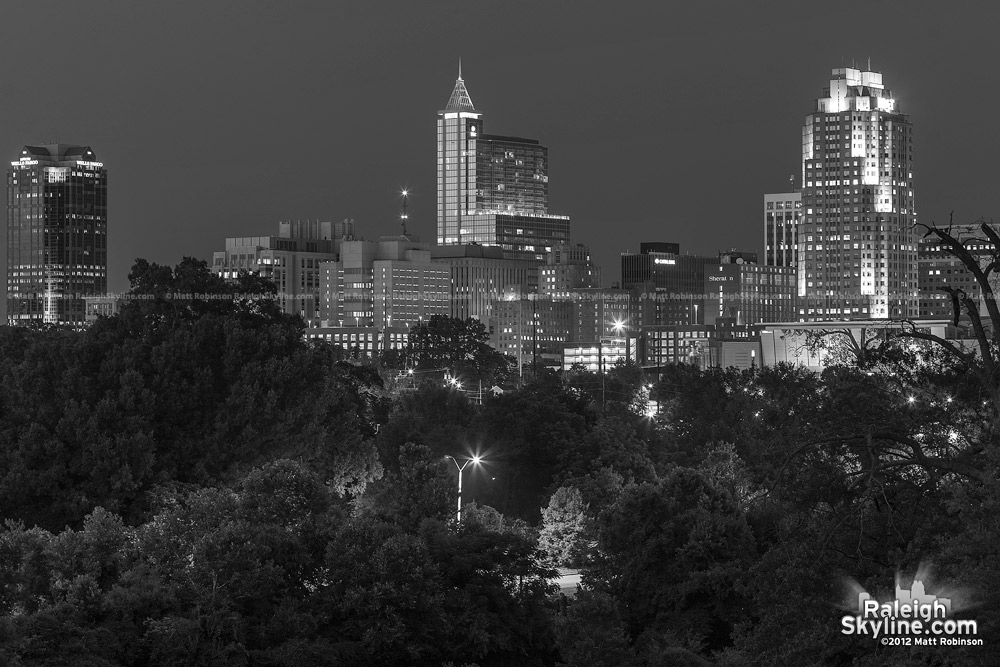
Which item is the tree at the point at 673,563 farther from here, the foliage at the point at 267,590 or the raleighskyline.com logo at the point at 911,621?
the raleighskyline.com logo at the point at 911,621

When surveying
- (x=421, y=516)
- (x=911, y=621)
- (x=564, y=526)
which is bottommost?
(x=564, y=526)

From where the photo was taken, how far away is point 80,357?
73938mm

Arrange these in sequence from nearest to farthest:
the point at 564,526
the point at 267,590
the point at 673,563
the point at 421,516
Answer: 1. the point at 267,590
2. the point at 673,563
3. the point at 421,516
4. the point at 564,526

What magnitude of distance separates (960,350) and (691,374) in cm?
11436

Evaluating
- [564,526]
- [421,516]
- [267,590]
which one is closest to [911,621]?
[267,590]

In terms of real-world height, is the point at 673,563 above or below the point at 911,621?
below

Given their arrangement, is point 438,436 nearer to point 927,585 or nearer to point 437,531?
point 437,531

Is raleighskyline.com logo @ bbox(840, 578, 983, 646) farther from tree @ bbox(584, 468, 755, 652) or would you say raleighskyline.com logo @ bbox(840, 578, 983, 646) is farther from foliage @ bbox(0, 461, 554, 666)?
foliage @ bbox(0, 461, 554, 666)

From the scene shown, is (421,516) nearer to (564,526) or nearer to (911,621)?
(564,526)

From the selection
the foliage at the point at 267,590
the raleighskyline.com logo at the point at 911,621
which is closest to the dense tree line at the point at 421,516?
the foliage at the point at 267,590

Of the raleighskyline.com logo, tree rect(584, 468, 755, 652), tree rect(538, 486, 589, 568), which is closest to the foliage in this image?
tree rect(584, 468, 755, 652)

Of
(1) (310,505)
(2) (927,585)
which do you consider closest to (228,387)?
(1) (310,505)

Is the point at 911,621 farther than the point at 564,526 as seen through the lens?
No

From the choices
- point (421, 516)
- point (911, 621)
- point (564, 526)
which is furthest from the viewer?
point (564, 526)
